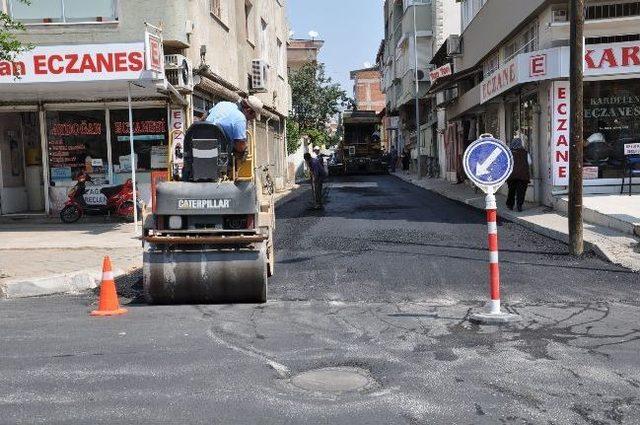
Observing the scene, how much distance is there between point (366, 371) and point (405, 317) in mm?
1800

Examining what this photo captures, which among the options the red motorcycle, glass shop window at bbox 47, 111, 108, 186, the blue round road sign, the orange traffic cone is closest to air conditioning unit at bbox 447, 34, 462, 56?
glass shop window at bbox 47, 111, 108, 186

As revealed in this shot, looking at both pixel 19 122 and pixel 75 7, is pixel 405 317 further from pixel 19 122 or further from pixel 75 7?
pixel 19 122

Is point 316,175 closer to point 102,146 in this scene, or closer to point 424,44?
point 102,146

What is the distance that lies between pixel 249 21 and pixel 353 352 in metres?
20.1

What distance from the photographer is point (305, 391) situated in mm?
4645

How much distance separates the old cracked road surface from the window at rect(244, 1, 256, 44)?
15.5m

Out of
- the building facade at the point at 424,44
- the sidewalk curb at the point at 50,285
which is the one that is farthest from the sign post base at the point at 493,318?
the building facade at the point at 424,44

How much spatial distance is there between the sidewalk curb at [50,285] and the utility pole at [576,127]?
6.97 metres

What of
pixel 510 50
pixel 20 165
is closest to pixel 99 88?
pixel 20 165

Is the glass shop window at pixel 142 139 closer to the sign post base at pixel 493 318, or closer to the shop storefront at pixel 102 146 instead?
the shop storefront at pixel 102 146

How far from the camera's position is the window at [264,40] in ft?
85.0

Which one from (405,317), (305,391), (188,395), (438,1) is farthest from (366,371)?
(438,1)

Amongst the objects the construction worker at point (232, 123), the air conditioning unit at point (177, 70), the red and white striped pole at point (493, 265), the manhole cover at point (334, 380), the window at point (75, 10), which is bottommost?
the manhole cover at point (334, 380)

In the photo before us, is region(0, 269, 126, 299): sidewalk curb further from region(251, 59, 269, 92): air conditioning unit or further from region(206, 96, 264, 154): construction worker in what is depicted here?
region(251, 59, 269, 92): air conditioning unit
